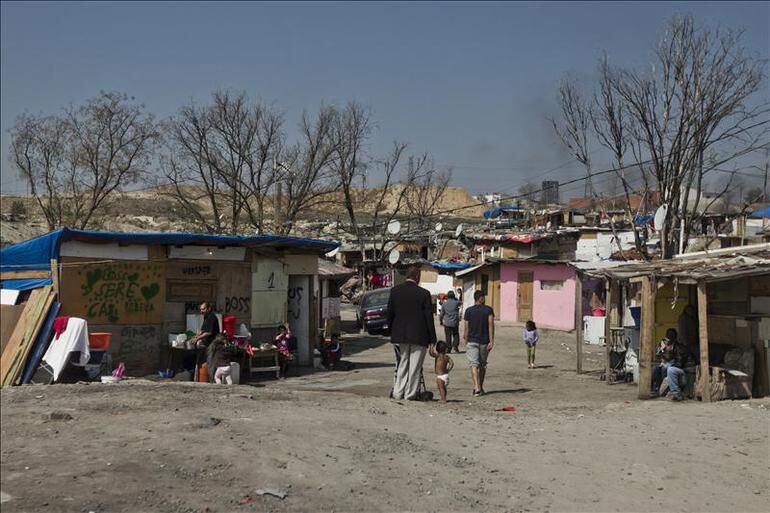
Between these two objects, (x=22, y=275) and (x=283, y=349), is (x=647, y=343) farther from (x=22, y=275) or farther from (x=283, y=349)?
(x=22, y=275)

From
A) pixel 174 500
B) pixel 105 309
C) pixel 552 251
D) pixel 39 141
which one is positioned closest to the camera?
pixel 174 500

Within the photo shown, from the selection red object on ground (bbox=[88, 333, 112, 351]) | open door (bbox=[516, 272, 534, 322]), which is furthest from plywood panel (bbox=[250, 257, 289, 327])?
open door (bbox=[516, 272, 534, 322])

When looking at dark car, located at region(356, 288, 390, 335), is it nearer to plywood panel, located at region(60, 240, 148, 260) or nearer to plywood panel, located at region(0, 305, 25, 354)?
plywood panel, located at region(60, 240, 148, 260)

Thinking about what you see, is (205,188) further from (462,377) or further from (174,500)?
(174,500)

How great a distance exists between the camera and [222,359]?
46.6 ft

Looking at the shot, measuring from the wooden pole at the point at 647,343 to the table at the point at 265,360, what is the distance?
7.11m

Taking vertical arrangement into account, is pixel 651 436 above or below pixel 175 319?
below

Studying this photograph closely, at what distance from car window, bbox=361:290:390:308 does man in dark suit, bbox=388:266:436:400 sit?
2052cm

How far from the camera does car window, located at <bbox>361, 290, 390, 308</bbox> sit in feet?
104

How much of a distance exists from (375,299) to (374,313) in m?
1.18

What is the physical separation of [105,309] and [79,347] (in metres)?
3.10

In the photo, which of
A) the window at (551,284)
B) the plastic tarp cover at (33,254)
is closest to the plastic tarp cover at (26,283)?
the plastic tarp cover at (33,254)

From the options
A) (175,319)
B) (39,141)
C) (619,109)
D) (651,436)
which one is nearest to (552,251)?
(619,109)

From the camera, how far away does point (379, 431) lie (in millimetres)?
8078
